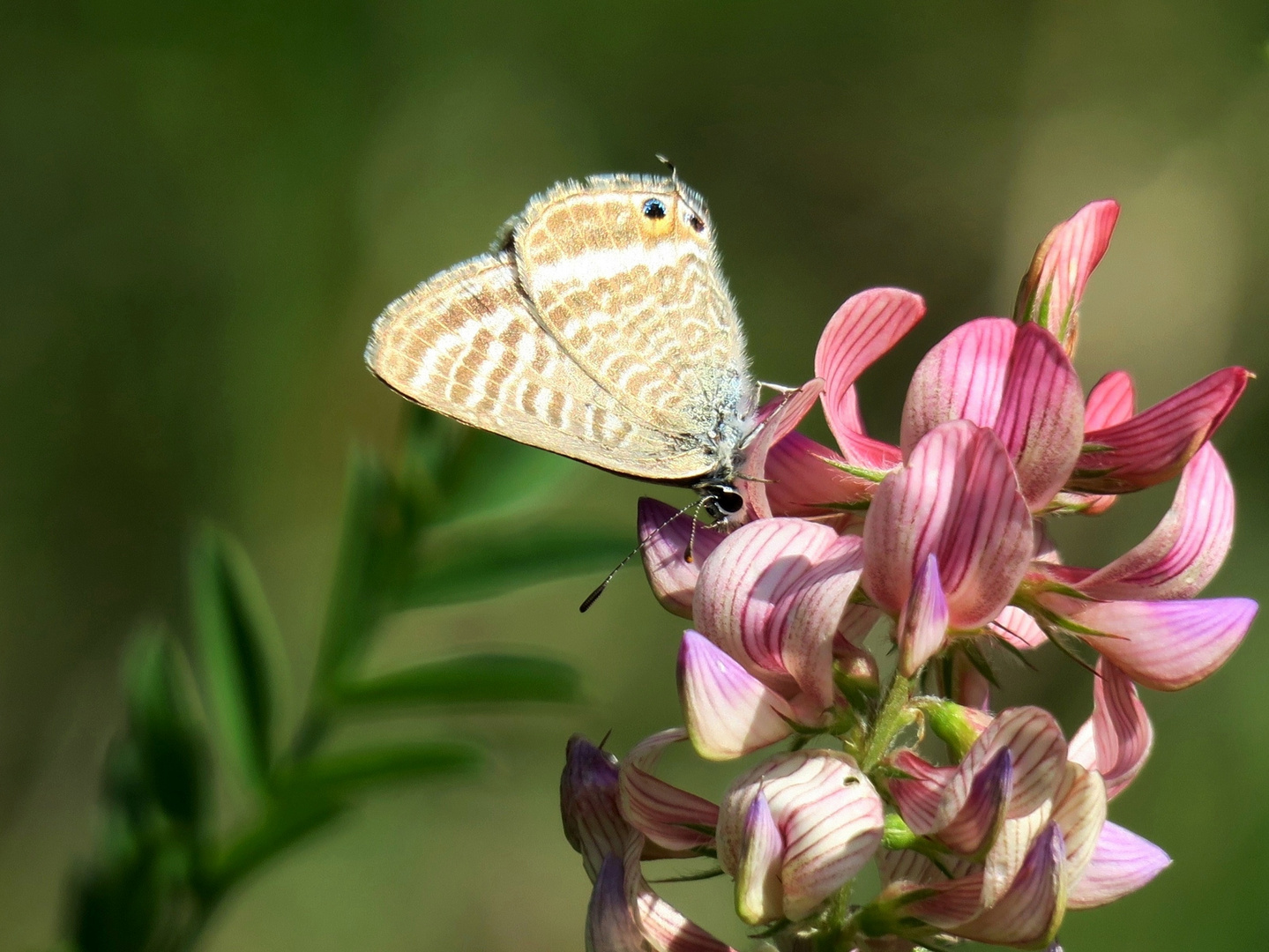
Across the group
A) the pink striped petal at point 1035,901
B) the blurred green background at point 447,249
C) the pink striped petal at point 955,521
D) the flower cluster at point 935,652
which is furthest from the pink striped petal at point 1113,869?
the blurred green background at point 447,249

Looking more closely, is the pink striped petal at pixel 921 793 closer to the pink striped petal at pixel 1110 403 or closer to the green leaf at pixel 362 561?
the pink striped petal at pixel 1110 403

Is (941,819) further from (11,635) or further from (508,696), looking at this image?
(11,635)

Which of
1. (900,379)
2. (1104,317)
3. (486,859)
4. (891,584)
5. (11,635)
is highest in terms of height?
(891,584)

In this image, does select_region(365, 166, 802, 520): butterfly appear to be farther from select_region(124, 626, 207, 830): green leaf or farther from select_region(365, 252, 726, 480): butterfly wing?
select_region(124, 626, 207, 830): green leaf

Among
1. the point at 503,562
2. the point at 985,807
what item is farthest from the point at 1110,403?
the point at 503,562

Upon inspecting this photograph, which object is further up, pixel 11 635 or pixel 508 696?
pixel 508 696

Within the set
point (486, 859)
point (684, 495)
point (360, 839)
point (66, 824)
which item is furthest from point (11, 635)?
point (684, 495)

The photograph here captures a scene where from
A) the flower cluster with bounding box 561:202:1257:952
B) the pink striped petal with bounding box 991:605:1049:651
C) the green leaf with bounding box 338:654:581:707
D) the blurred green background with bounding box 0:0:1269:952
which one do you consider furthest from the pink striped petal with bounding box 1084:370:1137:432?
the blurred green background with bounding box 0:0:1269:952
